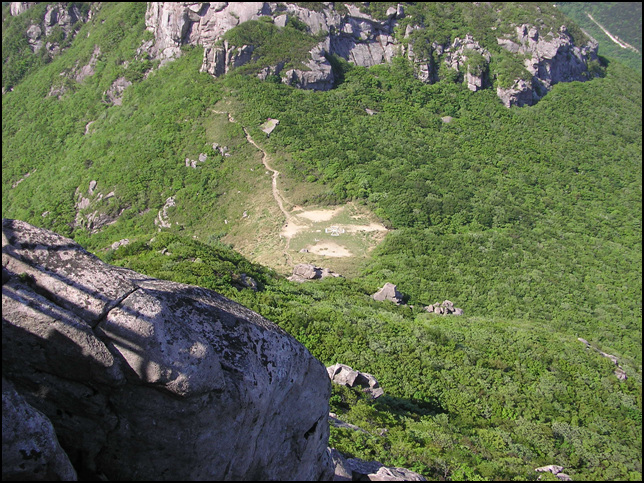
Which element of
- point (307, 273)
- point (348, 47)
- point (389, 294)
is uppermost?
Result: point (348, 47)

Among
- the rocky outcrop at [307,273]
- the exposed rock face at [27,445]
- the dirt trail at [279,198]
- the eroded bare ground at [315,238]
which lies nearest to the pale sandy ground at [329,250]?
the eroded bare ground at [315,238]

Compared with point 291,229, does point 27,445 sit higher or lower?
higher

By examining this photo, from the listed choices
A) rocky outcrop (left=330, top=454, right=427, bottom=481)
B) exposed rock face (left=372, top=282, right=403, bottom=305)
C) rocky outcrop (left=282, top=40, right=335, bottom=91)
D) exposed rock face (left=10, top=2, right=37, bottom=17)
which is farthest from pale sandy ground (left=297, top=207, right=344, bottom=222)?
exposed rock face (left=10, top=2, right=37, bottom=17)

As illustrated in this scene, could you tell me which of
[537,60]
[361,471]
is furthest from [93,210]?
[537,60]

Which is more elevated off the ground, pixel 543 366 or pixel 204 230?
pixel 543 366

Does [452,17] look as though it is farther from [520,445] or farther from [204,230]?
[520,445]

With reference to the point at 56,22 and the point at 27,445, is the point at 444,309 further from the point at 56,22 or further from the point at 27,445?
the point at 56,22

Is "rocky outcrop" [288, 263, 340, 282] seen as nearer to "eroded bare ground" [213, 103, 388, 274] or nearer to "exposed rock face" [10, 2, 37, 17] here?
"eroded bare ground" [213, 103, 388, 274]

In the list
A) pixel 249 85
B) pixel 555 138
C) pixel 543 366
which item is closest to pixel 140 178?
pixel 249 85
